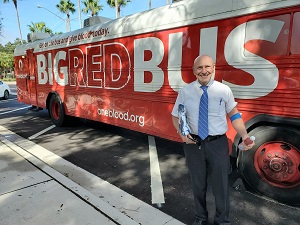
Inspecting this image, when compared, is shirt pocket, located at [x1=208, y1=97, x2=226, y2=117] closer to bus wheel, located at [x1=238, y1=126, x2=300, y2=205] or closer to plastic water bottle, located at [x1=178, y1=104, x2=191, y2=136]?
plastic water bottle, located at [x1=178, y1=104, x2=191, y2=136]

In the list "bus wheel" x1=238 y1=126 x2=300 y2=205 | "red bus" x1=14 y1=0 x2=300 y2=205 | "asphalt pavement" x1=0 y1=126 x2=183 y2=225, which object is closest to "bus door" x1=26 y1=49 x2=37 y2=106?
"red bus" x1=14 y1=0 x2=300 y2=205

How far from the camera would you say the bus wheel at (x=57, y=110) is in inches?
279

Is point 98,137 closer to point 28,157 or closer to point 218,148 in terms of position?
point 28,157

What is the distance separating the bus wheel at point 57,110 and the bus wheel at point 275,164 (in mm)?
5342

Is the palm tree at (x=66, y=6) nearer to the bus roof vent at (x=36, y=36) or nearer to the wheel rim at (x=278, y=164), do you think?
the bus roof vent at (x=36, y=36)

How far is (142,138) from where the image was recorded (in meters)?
6.06

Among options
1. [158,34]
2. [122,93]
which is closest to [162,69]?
[158,34]

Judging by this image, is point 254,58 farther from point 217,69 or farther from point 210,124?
point 210,124

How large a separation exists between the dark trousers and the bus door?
720cm

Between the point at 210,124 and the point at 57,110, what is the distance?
6340 millimetres

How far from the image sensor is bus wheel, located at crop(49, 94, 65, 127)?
7.08m

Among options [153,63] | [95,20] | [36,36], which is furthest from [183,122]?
[36,36]

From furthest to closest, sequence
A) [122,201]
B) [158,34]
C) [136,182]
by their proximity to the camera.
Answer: [158,34], [136,182], [122,201]

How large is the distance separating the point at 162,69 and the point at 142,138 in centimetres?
232
